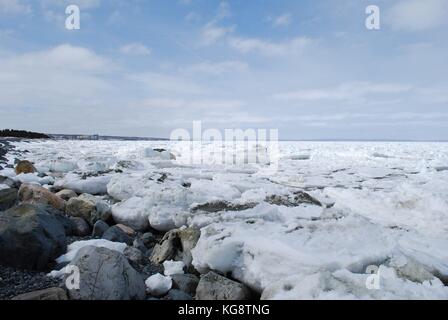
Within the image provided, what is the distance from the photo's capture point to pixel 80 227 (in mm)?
3846

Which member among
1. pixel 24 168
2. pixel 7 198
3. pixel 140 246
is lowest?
pixel 140 246

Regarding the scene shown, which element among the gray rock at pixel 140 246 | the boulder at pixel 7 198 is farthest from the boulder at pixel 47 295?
the boulder at pixel 7 198

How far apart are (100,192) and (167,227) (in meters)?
2.22

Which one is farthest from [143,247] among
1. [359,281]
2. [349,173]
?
[349,173]

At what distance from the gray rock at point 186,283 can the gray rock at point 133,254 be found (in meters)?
0.49

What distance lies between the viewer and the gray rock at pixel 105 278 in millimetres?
2342

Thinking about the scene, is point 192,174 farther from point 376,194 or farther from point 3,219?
point 3,219

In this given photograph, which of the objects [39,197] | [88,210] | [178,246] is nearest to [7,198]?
[39,197]

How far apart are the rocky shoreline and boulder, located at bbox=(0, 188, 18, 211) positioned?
1.20m

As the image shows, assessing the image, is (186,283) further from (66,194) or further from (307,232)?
(66,194)

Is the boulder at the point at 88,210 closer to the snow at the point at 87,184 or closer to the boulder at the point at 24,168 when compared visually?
the snow at the point at 87,184

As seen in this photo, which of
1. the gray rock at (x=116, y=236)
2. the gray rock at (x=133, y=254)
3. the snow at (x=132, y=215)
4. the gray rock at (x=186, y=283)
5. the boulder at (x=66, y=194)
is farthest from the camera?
the boulder at (x=66, y=194)

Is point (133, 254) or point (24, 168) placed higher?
point (24, 168)

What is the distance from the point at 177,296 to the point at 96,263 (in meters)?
0.65
